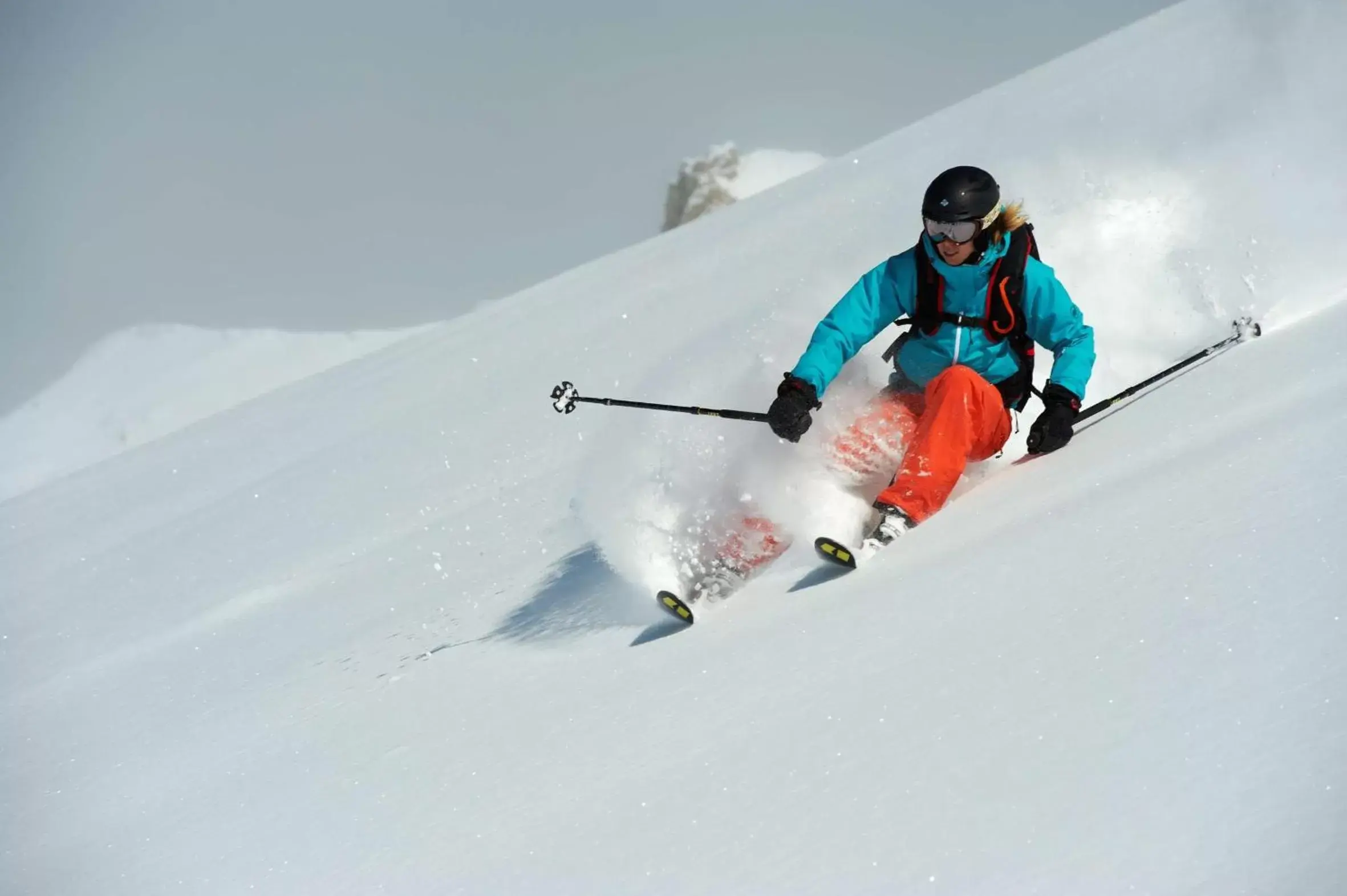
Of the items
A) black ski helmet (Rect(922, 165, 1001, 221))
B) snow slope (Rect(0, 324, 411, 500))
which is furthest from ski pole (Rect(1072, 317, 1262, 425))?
snow slope (Rect(0, 324, 411, 500))

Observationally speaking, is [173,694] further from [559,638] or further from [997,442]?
[997,442]

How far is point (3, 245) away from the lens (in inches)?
2840

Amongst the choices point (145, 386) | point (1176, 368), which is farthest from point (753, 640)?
point (145, 386)

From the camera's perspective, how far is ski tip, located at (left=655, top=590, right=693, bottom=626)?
10.2 feet

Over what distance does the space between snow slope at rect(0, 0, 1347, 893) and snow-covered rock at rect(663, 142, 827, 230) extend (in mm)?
31694

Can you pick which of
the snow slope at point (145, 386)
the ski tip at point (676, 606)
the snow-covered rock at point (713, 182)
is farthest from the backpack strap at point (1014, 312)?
the snow-covered rock at point (713, 182)

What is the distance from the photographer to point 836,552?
3.02 m

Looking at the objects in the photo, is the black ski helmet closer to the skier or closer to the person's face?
the skier

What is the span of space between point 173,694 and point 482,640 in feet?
4.31

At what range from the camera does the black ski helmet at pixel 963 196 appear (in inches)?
140

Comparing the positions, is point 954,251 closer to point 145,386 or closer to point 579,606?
point 579,606

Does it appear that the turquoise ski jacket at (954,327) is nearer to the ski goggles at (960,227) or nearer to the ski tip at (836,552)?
the ski goggles at (960,227)

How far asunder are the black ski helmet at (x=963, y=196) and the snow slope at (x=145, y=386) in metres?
26.9

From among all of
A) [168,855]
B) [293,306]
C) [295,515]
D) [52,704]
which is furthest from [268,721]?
[293,306]
